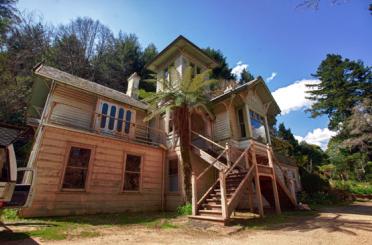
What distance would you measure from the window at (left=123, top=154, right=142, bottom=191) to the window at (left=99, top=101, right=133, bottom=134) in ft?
7.84

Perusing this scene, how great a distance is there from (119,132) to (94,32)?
2542 cm

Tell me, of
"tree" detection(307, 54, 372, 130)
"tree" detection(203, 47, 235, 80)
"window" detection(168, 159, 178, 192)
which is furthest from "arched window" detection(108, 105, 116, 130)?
"tree" detection(307, 54, 372, 130)

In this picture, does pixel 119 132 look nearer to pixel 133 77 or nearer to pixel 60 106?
pixel 60 106

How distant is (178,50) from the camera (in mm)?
15844

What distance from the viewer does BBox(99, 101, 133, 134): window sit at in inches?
491

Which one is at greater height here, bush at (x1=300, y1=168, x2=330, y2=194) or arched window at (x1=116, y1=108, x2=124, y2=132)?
arched window at (x1=116, y1=108, x2=124, y2=132)

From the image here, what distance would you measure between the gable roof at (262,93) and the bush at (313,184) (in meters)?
8.23

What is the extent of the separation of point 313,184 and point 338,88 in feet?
83.4

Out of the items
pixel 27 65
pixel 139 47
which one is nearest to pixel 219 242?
pixel 27 65

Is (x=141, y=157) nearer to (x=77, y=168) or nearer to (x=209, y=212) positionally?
(x=77, y=168)

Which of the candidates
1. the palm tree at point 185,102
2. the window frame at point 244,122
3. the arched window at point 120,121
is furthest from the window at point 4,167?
the window frame at point 244,122

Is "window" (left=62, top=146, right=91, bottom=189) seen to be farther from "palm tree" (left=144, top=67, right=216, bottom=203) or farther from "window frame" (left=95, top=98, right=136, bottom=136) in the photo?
"palm tree" (left=144, top=67, right=216, bottom=203)

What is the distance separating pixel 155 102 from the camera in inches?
431

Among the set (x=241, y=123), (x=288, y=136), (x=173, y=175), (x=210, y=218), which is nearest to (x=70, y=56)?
(x=173, y=175)
